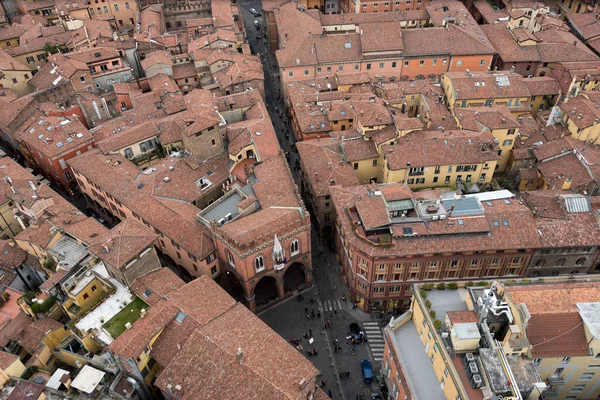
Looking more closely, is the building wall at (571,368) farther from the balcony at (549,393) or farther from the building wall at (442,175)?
the building wall at (442,175)

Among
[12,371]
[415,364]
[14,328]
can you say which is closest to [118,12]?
[14,328]

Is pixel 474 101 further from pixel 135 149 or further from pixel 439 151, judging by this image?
pixel 135 149

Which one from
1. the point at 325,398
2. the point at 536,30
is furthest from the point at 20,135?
the point at 536,30

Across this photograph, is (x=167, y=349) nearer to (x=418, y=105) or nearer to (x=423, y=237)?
(x=423, y=237)

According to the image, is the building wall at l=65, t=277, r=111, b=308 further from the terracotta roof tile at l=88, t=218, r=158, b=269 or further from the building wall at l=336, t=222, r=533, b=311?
the building wall at l=336, t=222, r=533, b=311


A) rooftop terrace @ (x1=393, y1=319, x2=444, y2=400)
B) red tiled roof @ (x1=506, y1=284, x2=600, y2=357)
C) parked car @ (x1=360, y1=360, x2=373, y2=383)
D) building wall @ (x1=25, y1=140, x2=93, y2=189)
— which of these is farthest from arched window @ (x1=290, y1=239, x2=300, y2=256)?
building wall @ (x1=25, y1=140, x2=93, y2=189)

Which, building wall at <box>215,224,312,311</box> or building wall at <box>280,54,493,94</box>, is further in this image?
building wall at <box>280,54,493,94</box>
